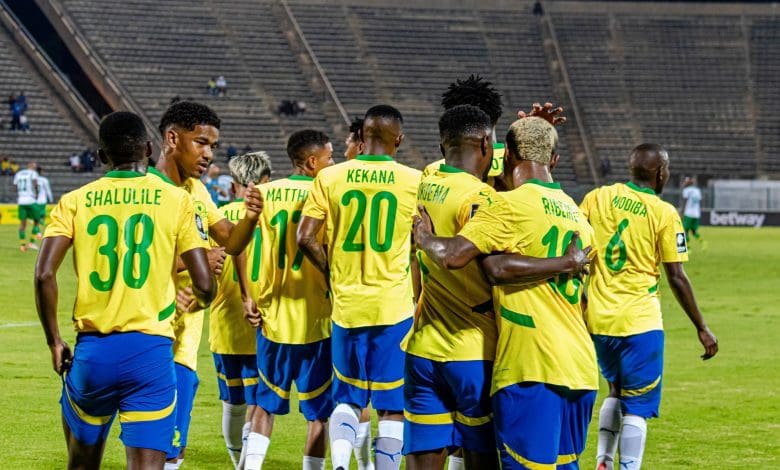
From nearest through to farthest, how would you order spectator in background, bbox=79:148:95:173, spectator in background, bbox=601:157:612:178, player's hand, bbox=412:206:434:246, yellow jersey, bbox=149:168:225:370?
player's hand, bbox=412:206:434:246
yellow jersey, bbox=149:168:225:370
spectator in background, bbox=79:148:95:173
spectator in background, bbox=601:157:612:178

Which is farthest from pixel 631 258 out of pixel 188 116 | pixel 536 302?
pixel 188 116

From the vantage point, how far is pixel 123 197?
219 inches

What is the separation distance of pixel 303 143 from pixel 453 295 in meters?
2.52

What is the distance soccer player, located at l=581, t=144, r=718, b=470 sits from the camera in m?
7.76

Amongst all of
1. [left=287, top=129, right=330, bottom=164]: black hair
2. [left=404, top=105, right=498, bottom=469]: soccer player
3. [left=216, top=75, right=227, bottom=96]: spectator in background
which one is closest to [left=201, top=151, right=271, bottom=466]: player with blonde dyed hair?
[left=287, top=129, right=330, bottom=164]: black hair

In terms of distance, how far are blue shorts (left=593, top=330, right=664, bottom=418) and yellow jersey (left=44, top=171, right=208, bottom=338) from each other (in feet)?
10.9

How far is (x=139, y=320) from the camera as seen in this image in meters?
5.51

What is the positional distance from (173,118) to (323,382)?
205 cm

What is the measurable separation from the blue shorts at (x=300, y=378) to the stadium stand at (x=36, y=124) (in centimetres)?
3913

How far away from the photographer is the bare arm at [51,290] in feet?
18.0

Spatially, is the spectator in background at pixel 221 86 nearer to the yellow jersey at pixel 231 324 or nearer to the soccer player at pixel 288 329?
the yellow jersey at pixel 231 324

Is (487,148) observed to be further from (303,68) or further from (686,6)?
(686,6)

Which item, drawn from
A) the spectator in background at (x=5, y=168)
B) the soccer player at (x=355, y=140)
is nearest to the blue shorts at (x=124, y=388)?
the soccer player at (x=355, y=140)

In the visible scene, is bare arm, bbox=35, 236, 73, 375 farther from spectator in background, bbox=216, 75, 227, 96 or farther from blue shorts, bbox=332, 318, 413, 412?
spectator in background, bbox=216, 75, 227, 96
